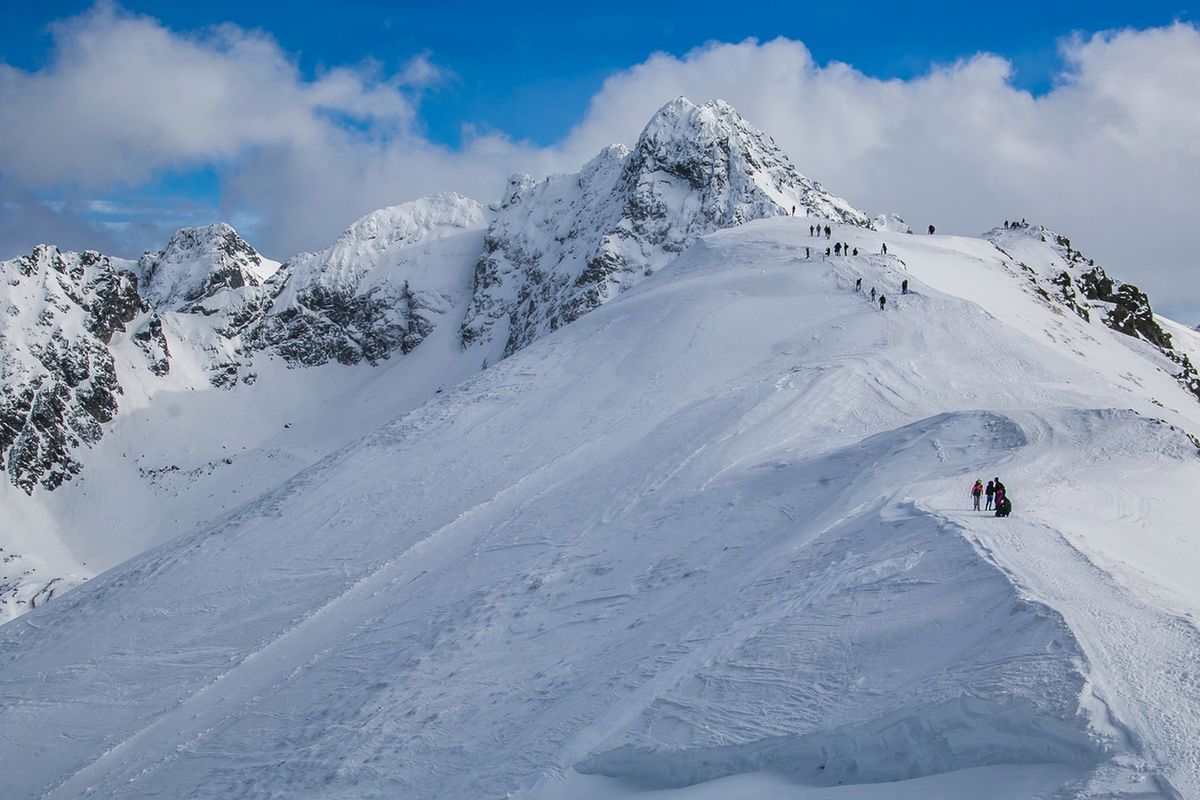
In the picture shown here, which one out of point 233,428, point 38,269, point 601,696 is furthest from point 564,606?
point 38,269

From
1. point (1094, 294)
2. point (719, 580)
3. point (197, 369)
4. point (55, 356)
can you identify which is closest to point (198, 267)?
point (197, 369)

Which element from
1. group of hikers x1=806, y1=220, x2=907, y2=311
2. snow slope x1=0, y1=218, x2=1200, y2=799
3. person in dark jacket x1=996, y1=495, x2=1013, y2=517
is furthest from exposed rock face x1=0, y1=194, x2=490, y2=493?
person in dark jacket x1=996, y1=495, x2=1013, y2=517

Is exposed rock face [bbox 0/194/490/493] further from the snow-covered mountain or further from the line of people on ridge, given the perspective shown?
the line of people on ridge

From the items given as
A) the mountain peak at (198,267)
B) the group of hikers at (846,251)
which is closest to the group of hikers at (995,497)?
the group of hikers at (846,251)

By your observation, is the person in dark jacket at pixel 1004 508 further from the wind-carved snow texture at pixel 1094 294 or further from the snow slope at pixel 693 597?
the wind-carved snow texture at pixel 1094 294

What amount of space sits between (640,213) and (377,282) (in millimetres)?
50009

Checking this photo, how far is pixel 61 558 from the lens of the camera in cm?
9800

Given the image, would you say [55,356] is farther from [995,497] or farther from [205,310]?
[995,497]

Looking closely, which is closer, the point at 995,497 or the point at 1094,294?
the point at 995,497

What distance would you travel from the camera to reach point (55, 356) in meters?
123

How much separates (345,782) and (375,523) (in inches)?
538

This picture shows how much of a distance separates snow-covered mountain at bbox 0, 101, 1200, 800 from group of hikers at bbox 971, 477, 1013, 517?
0.74ft

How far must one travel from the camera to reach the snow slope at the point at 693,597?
12.9m

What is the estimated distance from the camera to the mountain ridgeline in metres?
116
